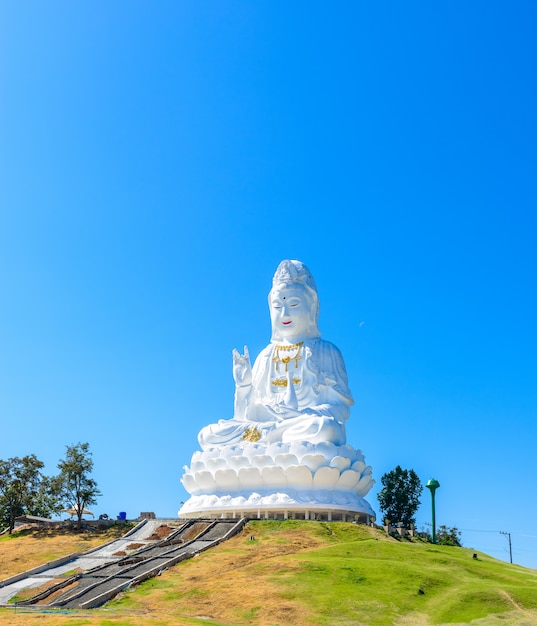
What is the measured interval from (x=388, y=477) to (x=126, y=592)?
28322 mm

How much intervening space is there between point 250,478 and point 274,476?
128cm

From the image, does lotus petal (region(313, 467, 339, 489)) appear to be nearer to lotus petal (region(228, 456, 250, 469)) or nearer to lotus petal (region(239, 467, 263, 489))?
lotus petal (region(239, 467, 263, 489))

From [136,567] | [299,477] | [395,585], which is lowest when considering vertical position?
[395,585]

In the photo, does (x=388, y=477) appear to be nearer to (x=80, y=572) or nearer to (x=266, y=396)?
(x=266, y=396)

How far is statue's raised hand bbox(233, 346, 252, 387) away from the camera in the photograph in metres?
41.1

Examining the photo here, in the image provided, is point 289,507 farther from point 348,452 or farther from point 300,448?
point 348,452

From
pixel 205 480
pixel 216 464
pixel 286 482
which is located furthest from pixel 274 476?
pixel 205 480

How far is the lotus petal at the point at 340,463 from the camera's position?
116ft

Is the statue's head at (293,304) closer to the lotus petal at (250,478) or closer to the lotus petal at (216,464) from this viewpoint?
the lotus petal at (216,464)

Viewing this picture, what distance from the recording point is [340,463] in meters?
35.4

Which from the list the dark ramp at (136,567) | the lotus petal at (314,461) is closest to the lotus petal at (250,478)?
the lotus petal at (314,461)

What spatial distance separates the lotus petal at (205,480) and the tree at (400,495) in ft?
50.1

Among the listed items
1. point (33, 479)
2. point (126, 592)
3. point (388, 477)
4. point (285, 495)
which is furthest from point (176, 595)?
point (388, 477)

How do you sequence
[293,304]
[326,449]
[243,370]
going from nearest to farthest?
[326,449]
[243,370]
[293,304]
